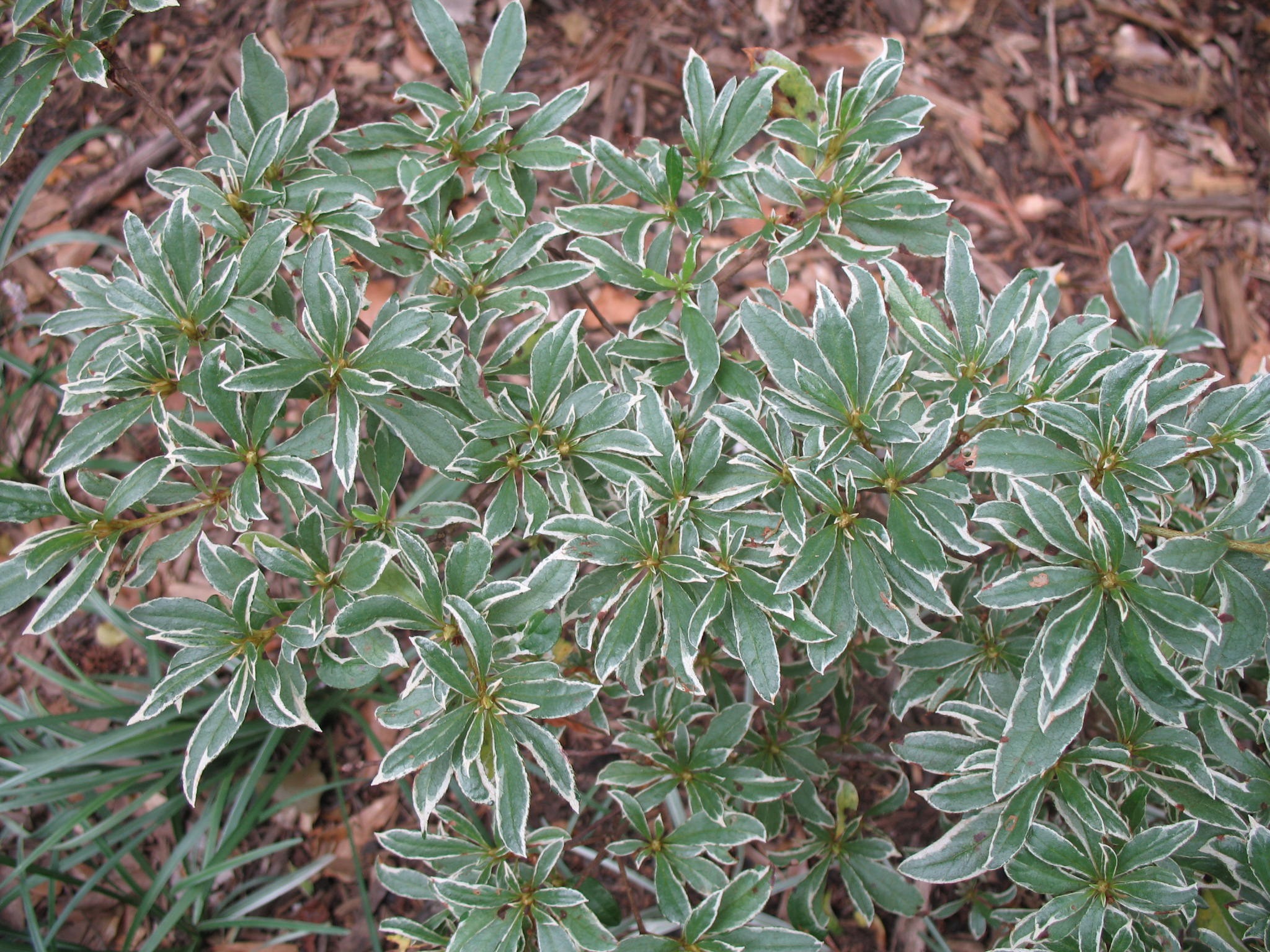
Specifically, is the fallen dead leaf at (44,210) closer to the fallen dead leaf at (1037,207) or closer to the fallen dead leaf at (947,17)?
the fallen dead leaf at (947,17)

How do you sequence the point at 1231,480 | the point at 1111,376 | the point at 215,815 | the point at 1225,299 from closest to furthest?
the point at 1111,376, the point at 1231,480, the point at 215,815, the point at 1225,299

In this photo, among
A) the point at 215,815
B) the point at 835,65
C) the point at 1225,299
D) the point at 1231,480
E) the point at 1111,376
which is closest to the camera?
the point at 1111,376

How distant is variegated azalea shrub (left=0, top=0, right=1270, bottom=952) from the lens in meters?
1.31

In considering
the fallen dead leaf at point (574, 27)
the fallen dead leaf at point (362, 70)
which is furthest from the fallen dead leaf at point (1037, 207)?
the fallen dead leaf at point (362, 70)

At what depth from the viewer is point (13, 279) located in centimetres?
304

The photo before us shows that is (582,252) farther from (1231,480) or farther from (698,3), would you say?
(698,3)

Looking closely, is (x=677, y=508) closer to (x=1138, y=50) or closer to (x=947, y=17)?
(x=947, y=17)

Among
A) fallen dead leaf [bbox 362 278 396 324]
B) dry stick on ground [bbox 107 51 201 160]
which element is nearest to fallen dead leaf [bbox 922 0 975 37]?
fallen dead leaf [bbox 362 278 396 324]

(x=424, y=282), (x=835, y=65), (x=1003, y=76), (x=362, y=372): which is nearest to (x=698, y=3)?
(x=835, y=65)

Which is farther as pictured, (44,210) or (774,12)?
(774,12)

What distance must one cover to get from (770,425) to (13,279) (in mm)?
2941

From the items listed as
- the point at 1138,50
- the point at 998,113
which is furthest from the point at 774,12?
the point at 1138,50

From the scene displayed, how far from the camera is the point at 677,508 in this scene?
1424 millimetres

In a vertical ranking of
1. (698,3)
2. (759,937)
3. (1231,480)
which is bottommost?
(759,937)
